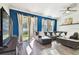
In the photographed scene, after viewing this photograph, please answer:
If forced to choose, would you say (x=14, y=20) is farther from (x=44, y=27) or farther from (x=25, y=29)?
(x=44, y=27)

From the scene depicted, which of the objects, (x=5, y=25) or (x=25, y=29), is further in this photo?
(x=25, y=29)

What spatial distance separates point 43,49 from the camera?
7.39ft

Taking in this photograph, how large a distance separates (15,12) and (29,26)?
363 millimetres

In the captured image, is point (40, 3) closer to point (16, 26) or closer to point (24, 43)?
point (16, 26)

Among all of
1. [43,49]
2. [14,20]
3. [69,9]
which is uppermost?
[69,9]

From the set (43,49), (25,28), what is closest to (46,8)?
(25,28)

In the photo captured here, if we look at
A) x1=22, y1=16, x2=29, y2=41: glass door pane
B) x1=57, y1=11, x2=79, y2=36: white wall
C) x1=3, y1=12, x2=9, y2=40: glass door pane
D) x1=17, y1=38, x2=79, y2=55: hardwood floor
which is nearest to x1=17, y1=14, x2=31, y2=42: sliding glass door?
x1=22, y1=16, x2=29, y2=41: glass door pane

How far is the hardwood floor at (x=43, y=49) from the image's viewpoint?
2244mm

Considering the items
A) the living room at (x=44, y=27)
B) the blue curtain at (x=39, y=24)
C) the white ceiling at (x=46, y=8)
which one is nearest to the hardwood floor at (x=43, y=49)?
the living room at (x=44, y=27)

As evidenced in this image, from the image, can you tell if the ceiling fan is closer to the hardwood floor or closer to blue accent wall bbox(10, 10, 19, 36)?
the hardwood floor

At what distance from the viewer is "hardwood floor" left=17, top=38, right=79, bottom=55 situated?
2.24 m

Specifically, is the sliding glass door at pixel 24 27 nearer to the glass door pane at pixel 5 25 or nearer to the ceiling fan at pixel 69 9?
the glass door pane at pixel 5 25

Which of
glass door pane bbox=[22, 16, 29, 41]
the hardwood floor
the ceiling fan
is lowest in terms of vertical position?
the hardwood floor
